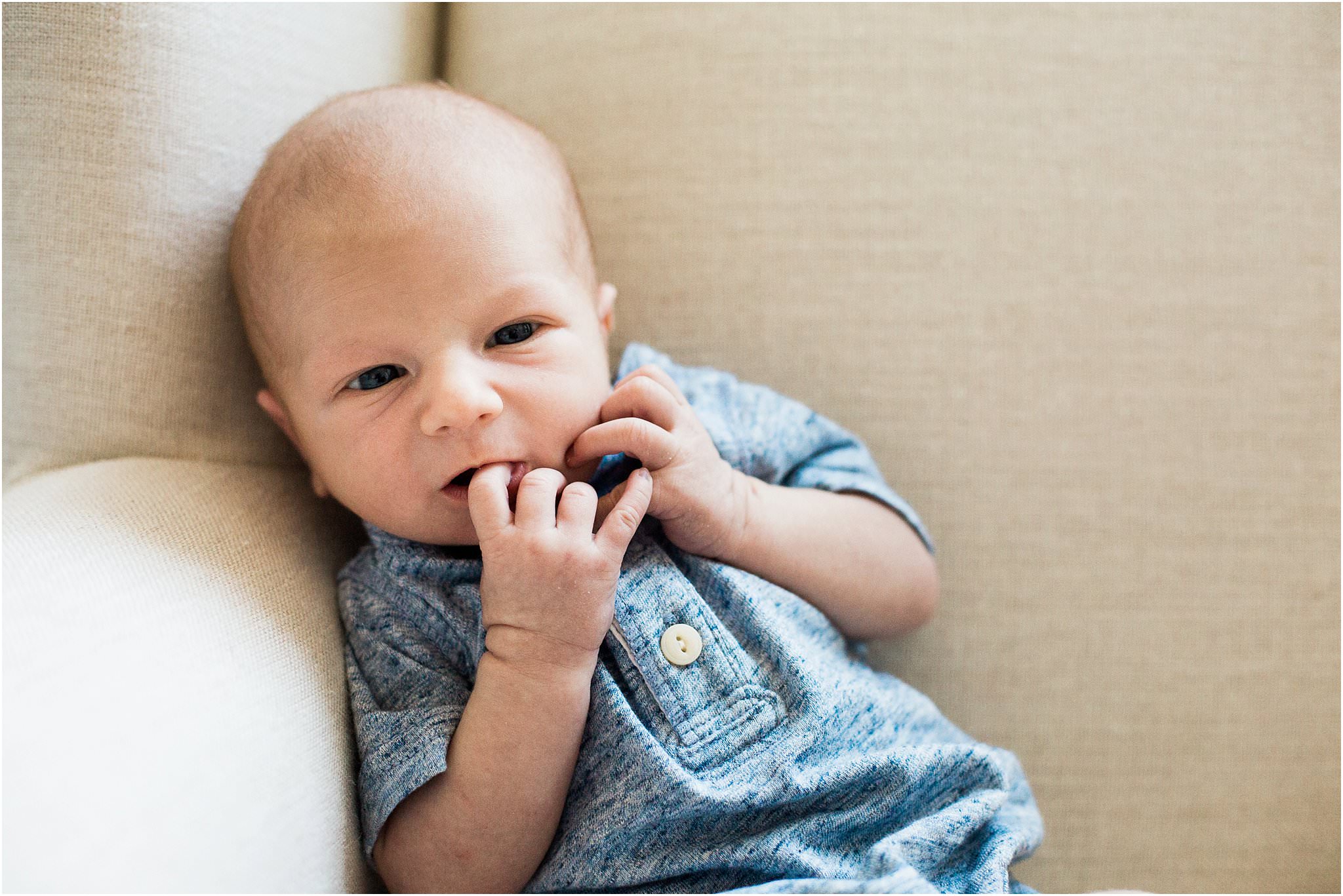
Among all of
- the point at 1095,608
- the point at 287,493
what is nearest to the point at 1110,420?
the point at 1095,608

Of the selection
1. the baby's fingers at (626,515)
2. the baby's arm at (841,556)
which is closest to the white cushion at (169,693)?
the baby's fingers at (626,515)

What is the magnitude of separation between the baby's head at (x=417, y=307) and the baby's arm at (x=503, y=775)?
0.45 ft

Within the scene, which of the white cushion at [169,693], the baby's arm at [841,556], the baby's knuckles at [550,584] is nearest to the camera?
the white cushion at [169,693]

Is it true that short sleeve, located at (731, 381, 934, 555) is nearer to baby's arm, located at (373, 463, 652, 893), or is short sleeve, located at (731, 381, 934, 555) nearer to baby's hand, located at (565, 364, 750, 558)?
baby's hand, located at (565, 364, 750, 558)

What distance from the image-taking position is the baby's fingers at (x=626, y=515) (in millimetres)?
738

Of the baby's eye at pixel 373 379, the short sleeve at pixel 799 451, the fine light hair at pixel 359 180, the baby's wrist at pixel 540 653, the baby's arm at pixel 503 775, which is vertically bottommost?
the baby's arm at pixel 503 775

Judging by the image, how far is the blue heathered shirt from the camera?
0.74 metres

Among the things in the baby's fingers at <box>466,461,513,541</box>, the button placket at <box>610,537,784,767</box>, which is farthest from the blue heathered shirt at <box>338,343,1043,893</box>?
the baby's fingers at <box>466,461,513,541</box>

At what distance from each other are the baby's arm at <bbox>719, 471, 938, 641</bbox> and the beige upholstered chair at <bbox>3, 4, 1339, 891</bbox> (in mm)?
86

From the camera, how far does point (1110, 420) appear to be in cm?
99

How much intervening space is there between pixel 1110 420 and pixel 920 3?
0.47m

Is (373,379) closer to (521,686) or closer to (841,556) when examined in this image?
(521,686)

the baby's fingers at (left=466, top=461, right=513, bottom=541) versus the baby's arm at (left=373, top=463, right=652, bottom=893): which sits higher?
the baby's fingers at (left=466, top=461, right=513, bottom=541)

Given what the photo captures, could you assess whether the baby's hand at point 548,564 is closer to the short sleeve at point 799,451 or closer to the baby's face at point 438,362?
the baby's face at point 438,362
